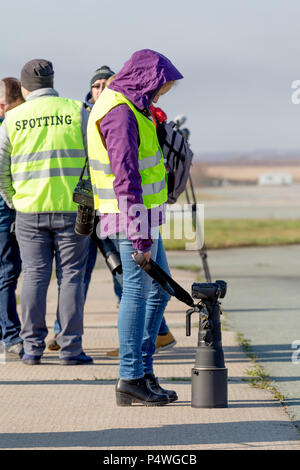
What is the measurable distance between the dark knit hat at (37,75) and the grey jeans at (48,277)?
0.90 metres

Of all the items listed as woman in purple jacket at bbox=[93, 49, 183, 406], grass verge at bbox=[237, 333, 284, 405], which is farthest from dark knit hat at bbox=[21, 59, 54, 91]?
grass verge at bbox=[237, 333, 284, 405]

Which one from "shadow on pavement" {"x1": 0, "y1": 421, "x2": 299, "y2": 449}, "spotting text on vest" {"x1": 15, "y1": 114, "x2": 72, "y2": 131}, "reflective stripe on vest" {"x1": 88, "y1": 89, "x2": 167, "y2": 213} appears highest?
"spotting text on vest" {"x1": 15, "y1": 114, "x2": 72, "y2": 131}

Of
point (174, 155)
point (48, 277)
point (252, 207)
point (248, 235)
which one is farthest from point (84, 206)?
point (252, 207)

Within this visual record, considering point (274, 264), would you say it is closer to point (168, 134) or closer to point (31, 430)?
point (168, 134)

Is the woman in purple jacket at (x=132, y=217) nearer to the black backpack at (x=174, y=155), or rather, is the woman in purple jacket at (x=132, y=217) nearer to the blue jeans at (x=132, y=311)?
the blue jeans at (x=132, y=311)

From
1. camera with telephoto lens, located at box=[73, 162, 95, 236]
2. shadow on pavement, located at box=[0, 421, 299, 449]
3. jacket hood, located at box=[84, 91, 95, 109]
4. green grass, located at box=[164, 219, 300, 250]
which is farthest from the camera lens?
green grass, located at box=[164, 219, 300, 250]

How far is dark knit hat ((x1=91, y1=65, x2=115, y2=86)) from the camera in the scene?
6.95 m

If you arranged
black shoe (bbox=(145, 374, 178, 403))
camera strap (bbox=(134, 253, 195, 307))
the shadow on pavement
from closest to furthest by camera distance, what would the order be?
the shadow on pavement, camera strap (bbox=(134, 253, 195, 307)), black shoe (bbox=(145, 374, 178, 403))

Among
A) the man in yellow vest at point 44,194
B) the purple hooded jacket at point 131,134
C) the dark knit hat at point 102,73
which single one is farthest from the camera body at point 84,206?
the dark knit hat at point 102,73

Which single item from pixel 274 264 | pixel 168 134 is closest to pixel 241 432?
pixel 168 134

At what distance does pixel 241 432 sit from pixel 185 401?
0.82 metres

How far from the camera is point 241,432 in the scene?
466 cm

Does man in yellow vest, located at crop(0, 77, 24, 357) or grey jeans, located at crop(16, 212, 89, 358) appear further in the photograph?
man in yellow vest, located at crop(0, 77, 24, 357)

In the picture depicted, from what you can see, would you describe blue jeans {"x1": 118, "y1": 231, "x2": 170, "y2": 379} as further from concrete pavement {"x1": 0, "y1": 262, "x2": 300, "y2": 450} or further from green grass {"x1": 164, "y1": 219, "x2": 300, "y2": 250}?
green grass {"x1": 164, "y1": 219, "x2": 300, "y2": 250}
